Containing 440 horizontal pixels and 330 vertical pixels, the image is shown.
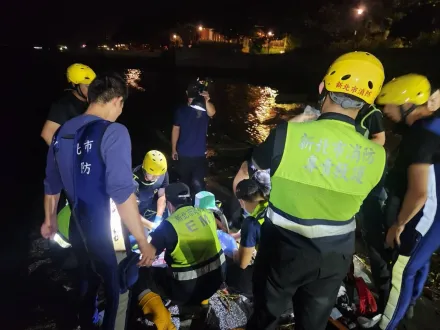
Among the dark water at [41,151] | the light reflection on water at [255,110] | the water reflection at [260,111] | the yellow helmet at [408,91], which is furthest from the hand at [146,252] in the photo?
the water reflection at [260,111]

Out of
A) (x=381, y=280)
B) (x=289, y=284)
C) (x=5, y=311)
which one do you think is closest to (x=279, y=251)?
(x=289, y=284)

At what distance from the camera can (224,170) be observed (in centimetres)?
700

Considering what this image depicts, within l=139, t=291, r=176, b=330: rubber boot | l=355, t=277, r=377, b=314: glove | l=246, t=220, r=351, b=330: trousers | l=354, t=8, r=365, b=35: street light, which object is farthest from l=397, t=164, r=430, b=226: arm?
l=354, t=8, r=365, b=35: street light

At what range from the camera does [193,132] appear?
4844 millimetres

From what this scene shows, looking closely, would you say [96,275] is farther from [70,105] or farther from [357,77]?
[357,77]

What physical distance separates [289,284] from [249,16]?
48.6 metres

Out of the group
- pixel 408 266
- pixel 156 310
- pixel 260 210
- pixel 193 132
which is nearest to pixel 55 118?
pixel 193 132

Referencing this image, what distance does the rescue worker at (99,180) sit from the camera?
2.14m

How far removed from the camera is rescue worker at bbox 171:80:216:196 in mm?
4809

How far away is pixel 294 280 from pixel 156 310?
1.43 meters

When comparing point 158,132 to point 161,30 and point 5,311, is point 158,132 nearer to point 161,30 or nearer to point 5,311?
point 5,311

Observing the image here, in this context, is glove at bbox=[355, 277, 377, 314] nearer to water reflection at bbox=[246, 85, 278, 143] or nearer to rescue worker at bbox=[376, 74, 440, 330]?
rescue worker at bbox=[376, 74, 440, 330]

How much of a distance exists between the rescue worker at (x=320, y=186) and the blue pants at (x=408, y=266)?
88 cm

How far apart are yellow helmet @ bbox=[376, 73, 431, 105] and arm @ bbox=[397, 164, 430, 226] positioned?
1.89ft
